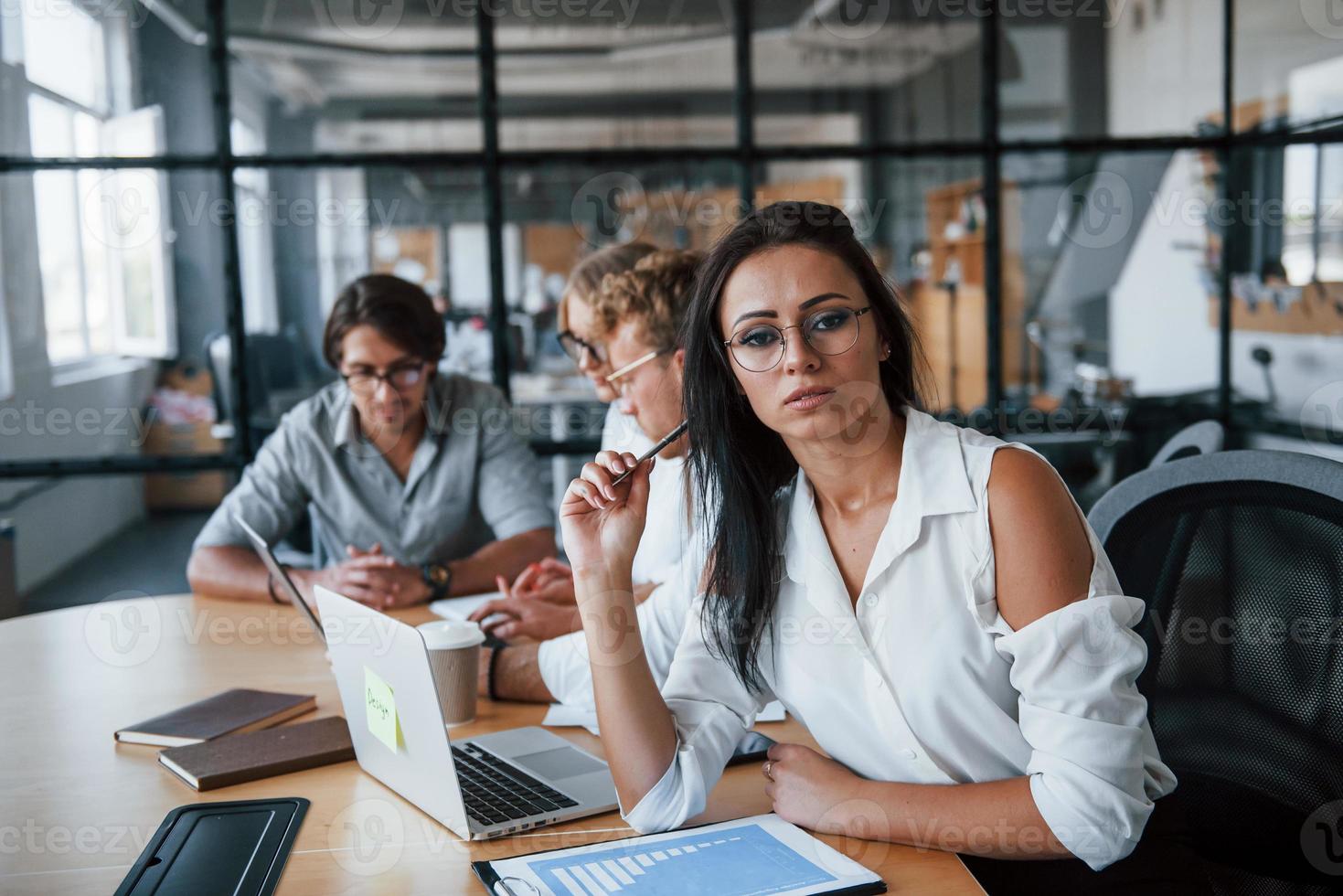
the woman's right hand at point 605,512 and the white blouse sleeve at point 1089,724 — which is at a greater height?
the woman's right hand at point 605,512

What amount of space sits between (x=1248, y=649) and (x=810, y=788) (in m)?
0.57

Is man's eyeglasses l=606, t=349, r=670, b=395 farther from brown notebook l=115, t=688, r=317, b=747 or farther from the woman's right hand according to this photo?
brown notebook l=115, t=688, r=317, b=747

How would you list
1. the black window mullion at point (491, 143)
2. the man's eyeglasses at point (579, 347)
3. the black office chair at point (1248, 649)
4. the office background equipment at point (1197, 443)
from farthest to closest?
1. the black window mullion at point (491, 143)
2. the man's eyeglasses at point (579, 347)
3. the office background equipment at point (1197, 443)
4. the black office chair at point (1248, 649)

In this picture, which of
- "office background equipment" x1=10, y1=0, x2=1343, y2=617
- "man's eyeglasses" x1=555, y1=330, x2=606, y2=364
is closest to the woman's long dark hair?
"man's eyeglasses" x1=555, y1=330, x2=606, y2=364

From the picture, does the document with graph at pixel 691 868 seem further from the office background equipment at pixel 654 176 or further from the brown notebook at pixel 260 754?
the office background equipment at pixel 654 176

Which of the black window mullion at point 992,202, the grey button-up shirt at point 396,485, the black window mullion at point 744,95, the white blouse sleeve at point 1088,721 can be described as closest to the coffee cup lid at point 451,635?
the white blouse sleeve at point 1088,721

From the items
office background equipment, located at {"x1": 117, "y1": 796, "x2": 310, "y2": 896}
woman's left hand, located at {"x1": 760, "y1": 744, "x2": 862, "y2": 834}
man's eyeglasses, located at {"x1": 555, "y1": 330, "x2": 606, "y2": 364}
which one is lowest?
office background equipment, located at {"x1": 117, "y1": 796, "x2": 310, "y2": 896}

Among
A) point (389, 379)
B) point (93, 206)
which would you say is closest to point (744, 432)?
point (389, 379)

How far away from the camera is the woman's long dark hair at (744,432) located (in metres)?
1.43

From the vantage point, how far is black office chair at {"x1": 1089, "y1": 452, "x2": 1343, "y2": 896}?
133 cm

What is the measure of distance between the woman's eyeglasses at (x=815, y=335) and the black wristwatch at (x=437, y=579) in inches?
48.9

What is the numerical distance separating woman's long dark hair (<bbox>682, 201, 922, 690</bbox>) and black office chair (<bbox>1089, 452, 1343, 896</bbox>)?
1.24 ft

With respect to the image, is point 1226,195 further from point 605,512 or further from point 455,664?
point 455,664

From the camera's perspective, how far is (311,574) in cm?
249
